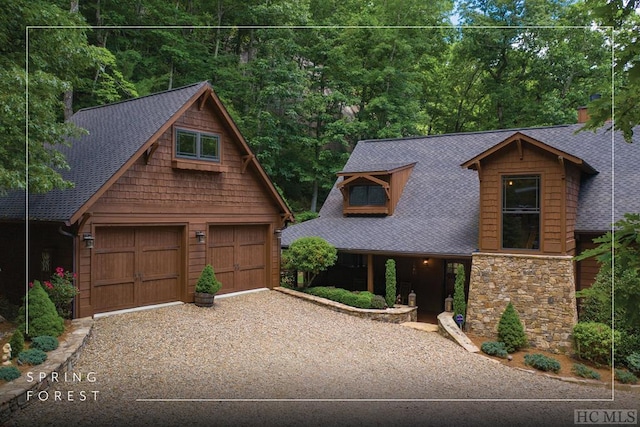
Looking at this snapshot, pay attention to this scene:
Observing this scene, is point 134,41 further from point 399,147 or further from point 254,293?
point 254,293

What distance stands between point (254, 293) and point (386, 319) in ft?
14.7

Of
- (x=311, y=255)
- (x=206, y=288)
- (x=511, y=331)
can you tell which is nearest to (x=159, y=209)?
(x=206, y=288)

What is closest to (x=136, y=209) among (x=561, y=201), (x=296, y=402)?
(x=296, y=402)

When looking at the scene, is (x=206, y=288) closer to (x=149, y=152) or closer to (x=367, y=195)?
(x=149, y=152)

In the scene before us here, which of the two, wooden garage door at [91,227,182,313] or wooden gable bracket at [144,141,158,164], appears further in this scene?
wooden gable bracket at [144,141,158,164]

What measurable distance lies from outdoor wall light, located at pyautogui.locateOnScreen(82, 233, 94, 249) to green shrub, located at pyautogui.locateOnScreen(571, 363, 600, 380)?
1187 cm

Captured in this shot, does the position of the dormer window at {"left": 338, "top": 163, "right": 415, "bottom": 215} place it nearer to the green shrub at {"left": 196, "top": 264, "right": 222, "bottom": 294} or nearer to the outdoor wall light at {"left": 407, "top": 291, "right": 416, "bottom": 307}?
the outdoor wall light at {"left": 407, "top": 291, "right": 416, "bottom": 307}

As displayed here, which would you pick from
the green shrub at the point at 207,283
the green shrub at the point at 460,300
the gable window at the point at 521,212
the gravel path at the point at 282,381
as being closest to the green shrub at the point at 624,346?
the gravel path at the point at 282,381

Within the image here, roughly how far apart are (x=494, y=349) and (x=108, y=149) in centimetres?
1162

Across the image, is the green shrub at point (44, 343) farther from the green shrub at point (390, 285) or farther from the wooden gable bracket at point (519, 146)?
the wooden gable bracket at point (519, 146)

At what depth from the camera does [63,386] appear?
732 centimetres

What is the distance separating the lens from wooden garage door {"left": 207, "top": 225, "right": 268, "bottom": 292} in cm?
1431

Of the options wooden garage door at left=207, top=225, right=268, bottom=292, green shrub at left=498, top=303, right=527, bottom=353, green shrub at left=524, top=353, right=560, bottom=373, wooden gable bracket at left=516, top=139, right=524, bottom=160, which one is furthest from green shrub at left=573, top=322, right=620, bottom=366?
wooden garage door at left=207, top=225, right=268, bottom=292

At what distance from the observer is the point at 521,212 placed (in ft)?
41.7
